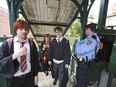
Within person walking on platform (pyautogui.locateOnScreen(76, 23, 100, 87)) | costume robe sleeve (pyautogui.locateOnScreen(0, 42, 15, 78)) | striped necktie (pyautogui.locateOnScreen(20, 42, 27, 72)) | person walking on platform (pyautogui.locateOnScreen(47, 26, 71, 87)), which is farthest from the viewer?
person walking on platform (pyautogui.locateOnScreen(47, 26, 71, 87))

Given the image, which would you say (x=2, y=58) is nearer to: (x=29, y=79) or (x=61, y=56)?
(x=29, y=79)

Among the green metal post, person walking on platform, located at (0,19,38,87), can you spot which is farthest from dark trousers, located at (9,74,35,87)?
the green metal post

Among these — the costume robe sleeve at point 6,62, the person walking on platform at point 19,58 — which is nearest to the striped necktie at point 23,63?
the person walking on platform at point 19,58

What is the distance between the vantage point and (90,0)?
10.00ft

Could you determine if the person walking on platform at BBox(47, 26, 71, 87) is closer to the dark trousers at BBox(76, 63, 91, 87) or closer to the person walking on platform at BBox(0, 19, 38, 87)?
the dark trousers at BBox(76, 63, 91, 87)

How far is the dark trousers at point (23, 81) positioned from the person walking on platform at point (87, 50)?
1004 mm

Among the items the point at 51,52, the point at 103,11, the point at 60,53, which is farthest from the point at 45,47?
the point at 103,11

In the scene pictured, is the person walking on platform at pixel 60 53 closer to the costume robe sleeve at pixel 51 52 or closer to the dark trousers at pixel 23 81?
the costume robe sleeve at pixel 51 52

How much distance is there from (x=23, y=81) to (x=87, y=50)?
1153 mm

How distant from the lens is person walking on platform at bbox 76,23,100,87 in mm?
2008

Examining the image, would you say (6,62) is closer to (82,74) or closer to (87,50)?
(87,50)

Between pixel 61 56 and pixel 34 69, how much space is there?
0.99m

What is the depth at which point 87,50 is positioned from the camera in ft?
6.59

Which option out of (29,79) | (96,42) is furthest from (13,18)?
(96,42)
